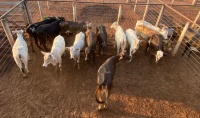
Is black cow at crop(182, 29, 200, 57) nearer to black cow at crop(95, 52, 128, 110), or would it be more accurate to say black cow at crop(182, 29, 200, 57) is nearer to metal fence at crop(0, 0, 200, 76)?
metal fence at crop(0, 0, 200, 76)

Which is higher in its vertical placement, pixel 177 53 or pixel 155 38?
pixel 155 38

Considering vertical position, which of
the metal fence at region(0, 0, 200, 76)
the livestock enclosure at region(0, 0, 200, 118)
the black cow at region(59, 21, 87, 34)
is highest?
the black cow at region(59, 21, 87, 34)

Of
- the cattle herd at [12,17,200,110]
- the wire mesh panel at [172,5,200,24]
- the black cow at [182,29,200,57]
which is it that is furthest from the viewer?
the wire mesh panel at [172,5,200,24]

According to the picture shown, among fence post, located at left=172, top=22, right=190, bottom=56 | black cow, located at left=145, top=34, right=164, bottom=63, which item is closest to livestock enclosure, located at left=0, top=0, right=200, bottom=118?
fence post, located at left=172, top=22, right=190, bottom=56

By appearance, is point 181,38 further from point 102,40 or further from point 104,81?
point 104,81

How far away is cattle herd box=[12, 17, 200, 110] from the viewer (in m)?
5.20

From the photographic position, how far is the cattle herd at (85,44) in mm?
5199

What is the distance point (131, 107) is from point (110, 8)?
915 cm

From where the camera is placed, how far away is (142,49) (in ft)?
25.8

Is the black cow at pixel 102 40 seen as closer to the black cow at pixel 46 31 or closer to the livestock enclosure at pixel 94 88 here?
the livestock enclosure at pixel 94 88

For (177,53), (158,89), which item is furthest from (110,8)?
(158,89)

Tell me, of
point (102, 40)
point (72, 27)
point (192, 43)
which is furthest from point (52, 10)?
point (192, 43)

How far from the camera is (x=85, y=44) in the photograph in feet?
22.7

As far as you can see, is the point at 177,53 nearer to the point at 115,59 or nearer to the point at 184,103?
the point at 184,103
